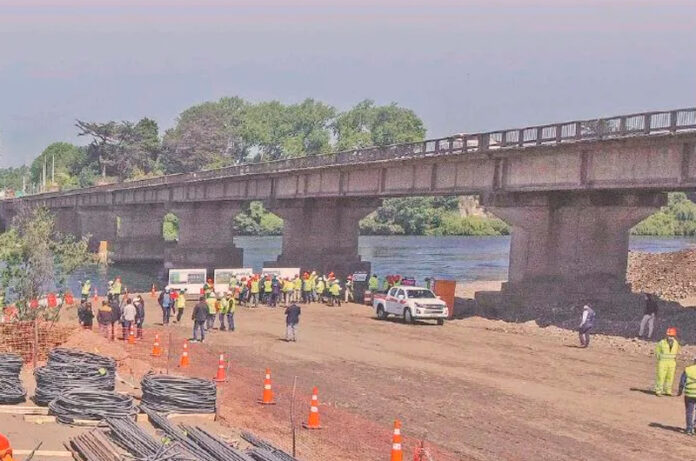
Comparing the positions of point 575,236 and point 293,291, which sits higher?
point 575,236

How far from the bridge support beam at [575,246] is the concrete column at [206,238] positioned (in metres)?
42.7

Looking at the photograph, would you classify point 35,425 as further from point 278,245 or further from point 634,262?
point 278,245

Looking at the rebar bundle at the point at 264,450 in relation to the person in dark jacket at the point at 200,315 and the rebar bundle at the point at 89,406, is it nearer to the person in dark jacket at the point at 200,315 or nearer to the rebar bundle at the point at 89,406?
the rebar bundle at the point at 89,406

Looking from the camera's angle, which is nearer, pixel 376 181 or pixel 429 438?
pixel 429 438

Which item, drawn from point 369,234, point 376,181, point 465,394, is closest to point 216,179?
point 376,181

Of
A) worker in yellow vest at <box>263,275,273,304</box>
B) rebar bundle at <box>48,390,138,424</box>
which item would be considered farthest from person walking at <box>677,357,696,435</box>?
worker in yellow vest at <box>263,275,273,304</box>

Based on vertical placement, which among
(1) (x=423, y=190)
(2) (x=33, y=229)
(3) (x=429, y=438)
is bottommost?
(3) (x=429, y=438)

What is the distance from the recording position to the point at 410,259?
356 ft

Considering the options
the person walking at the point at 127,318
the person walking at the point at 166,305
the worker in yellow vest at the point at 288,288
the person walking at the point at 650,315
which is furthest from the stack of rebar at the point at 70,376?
the worker in yellow vest at the point at 288,288

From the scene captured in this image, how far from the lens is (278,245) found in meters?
143

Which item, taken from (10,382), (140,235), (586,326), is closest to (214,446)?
(10,382)

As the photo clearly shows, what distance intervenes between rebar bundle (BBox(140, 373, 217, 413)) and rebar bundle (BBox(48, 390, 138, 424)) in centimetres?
110

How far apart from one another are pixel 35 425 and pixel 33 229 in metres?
21.3

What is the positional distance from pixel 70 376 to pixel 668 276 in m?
40.5
